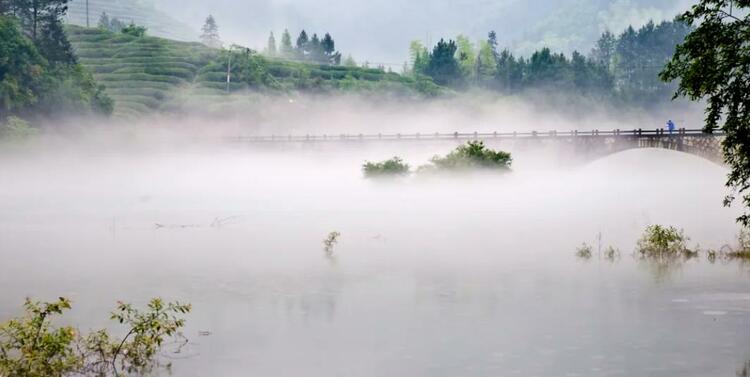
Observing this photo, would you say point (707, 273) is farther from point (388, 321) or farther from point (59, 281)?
point (59, 281)

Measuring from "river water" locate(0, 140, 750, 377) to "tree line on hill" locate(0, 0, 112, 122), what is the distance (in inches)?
1545

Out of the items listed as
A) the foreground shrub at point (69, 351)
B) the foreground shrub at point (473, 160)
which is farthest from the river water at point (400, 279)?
the foreground shrub at point (473, 160)

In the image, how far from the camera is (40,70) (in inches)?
5123

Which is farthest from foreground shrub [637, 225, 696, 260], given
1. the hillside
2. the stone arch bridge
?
the hillside

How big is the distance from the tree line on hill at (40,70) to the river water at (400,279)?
39.2 meters

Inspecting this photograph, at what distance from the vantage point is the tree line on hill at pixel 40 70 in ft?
406

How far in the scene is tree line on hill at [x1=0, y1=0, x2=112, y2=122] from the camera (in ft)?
406

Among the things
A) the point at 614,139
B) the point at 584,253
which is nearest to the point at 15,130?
the point at 614,139

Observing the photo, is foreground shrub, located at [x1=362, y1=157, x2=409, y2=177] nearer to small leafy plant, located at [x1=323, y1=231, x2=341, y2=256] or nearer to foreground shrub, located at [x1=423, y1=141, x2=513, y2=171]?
foreground shrub, located at [x1=423, y1=141, x2=513, y2=171]

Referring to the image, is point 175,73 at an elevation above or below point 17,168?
above

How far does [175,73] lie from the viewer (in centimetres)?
18450

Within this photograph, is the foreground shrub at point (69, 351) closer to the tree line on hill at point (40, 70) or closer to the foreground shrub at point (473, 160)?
the foreground shrub at point (473, 160)

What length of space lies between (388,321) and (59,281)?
14002mm

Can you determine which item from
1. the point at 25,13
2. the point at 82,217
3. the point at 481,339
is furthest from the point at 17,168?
the point at 481,339
